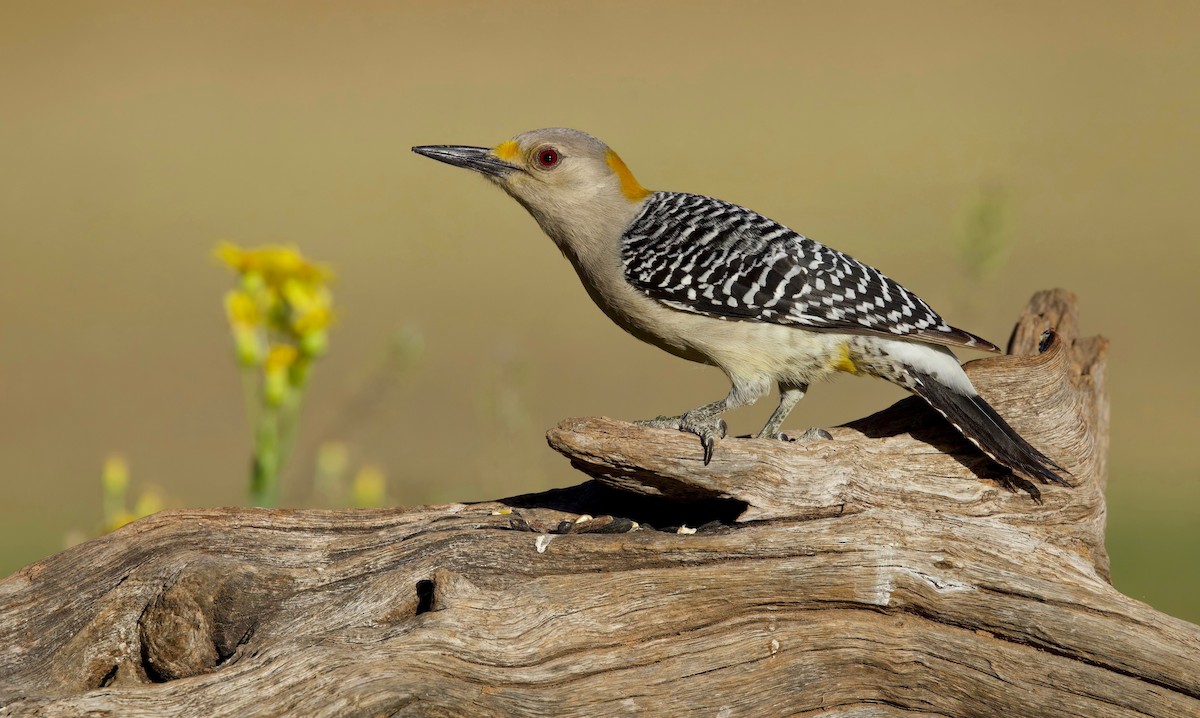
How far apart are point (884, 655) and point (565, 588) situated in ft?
4.82

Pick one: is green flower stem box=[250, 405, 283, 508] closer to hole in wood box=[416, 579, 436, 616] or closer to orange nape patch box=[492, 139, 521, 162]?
hole in wood box=[416, 579, 436, 616]

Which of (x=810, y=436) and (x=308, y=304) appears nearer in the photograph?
(x=308, y=304)

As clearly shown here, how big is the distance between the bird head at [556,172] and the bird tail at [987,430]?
2.31 metres

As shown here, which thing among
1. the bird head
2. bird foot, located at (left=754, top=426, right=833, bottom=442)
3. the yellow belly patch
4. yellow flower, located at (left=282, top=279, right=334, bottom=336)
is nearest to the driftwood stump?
bird foot, located at (left=754, top=426, right=833, bottom=442)

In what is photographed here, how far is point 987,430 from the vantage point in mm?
5875

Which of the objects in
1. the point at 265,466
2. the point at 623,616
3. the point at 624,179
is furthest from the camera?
the point at 624,179

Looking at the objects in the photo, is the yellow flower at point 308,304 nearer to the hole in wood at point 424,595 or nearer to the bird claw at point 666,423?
the hole in wood at point 424,595

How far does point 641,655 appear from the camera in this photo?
16.2ft

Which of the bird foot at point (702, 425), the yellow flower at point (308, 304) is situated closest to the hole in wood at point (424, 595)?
the bird foot at point (702, 425)

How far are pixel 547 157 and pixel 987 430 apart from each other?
125 inches

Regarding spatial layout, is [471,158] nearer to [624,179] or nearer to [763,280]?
[624,179]

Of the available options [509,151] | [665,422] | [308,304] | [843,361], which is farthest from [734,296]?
[308,304]

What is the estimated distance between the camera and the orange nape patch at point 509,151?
286 inches

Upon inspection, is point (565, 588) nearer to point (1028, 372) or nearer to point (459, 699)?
point (459, 699)
